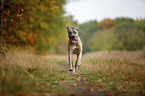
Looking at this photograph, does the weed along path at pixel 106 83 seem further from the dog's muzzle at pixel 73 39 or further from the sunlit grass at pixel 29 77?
the dog's muzzle at pixel 73 39

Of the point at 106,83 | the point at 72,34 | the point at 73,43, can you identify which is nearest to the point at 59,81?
the point at 106,83

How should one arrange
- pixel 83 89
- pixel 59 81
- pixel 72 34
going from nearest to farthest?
pixel 83 89 < pixel 59 81 < pixel 72 34

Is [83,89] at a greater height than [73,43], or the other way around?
[73,43]

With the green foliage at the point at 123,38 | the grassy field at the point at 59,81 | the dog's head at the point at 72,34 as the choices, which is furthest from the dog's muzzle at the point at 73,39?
the green foliage at the point at 123,38

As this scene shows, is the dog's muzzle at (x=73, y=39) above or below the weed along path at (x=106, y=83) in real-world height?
above

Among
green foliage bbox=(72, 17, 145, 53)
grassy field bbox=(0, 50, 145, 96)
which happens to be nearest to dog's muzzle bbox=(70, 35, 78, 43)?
grassy field bbox=(0, 50, 145, 96)

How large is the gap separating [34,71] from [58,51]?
25216 mm

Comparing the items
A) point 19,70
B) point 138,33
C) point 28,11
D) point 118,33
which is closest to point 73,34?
point 19,70

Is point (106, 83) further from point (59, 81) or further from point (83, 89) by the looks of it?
point (59, 81)

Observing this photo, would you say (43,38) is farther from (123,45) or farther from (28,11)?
(123,45)

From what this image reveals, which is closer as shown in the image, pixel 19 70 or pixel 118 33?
pixel 19 70

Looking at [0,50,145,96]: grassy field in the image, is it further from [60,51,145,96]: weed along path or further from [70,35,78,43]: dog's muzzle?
[70,35,78,43]: dog's muzzle

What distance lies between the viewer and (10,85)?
254 centimetres

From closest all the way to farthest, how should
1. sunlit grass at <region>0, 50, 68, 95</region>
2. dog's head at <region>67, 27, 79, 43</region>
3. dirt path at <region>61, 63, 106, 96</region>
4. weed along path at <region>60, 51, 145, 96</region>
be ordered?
sunlit grass at <region>0, 50, 68, 95</region>
dirt path at <region>61, 63, 106, 96</region>
weed along path at <region>60, 51, 145, 96</region>
dog's head at <region>67, 27, 79, 43</region>
